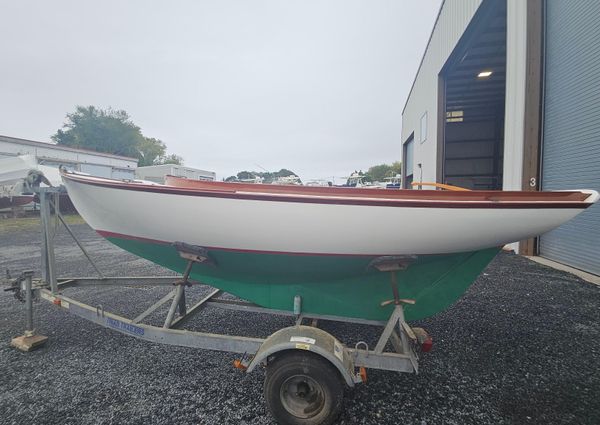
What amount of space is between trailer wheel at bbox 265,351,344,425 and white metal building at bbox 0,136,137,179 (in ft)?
57.8

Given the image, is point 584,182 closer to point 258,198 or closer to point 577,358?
point 577,358

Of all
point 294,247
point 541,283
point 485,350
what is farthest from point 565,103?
point 294,247

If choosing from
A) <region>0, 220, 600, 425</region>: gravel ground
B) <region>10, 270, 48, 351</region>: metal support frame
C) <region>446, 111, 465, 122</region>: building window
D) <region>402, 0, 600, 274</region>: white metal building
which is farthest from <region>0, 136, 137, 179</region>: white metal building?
<region>446, 111, 465, 122</region>: building window

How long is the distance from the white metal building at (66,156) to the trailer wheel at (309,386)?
1760 cm

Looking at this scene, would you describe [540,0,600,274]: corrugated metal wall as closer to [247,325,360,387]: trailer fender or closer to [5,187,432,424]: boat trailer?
[5,187,432,424]: boat trailer

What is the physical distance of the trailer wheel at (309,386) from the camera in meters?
1.43

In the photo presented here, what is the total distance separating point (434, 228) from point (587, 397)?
141 cm

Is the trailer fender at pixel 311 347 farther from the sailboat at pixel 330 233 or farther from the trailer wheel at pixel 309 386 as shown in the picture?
the sailboat at pixel 330 233

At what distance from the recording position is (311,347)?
1430mm

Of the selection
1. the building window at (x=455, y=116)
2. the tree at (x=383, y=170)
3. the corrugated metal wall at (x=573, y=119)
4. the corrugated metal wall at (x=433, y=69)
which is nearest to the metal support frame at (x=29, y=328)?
the corrugated metal wall at (x=573, y=119)

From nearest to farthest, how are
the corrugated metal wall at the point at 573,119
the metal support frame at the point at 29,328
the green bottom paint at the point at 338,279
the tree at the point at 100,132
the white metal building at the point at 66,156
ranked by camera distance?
the green bottom paint at the point at 338,279
the metal support frame at the point at 29,328
the corrugated metal wall at the point at 573,119
the white metal building at the point at 66,156
the tree at the point at 100,132

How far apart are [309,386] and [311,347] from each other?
0.29 metres

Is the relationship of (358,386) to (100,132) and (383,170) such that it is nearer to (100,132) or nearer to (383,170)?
(100,132)

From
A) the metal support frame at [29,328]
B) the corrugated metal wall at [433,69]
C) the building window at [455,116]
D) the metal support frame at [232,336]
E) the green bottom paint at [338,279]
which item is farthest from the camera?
the building window at [455,116]
